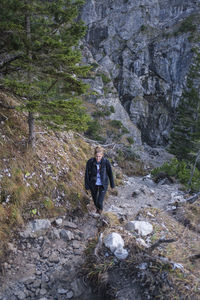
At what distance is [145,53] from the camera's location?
44.9 meters

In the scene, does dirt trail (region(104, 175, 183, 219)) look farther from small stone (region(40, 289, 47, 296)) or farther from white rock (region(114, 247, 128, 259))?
small stone (region(40, 289, 47, 296))

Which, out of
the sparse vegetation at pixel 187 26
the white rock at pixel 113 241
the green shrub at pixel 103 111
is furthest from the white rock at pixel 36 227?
the sparse vegetation at pixel 187 26

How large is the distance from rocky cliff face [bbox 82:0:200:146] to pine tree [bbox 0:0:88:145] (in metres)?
37.6

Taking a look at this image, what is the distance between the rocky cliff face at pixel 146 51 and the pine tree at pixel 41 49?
3757cm

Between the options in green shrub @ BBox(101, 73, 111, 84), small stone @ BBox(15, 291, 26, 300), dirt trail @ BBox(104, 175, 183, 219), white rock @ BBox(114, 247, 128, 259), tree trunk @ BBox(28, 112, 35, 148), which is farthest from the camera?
green shrub @ BBox(101, 73, 111, 84)

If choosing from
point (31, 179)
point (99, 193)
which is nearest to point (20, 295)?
point (31, 179)

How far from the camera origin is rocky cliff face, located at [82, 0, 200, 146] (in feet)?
138

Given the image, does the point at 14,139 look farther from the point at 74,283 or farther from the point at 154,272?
the point at 154,272

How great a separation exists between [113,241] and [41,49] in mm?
4629

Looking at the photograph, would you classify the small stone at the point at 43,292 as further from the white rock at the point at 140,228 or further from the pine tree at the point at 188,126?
the pine tree at the point at 188,126

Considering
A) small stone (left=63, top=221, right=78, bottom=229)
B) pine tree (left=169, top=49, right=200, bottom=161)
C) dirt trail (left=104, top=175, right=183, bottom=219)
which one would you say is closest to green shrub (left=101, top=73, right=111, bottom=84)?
pine tree (left=169, top=49, right=200, bottom=161)

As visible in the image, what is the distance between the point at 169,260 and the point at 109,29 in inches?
2256

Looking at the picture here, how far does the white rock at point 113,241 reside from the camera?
3.27m

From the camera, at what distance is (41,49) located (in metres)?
4.20
